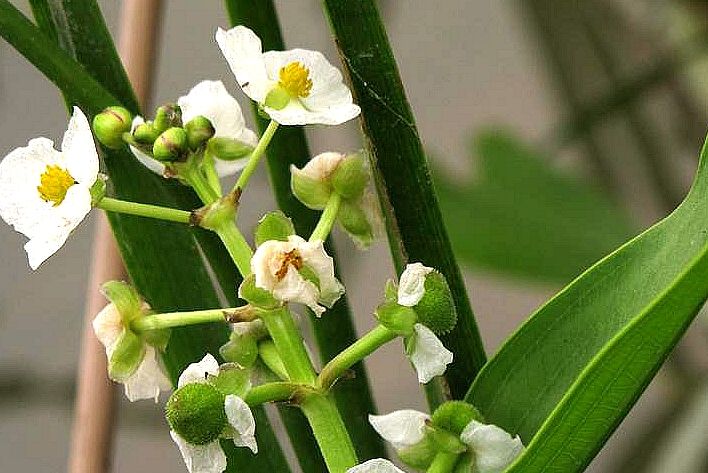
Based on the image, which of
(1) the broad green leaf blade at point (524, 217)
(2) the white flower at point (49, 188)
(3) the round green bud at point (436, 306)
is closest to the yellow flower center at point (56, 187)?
(2) the white flower at point (49, 188)

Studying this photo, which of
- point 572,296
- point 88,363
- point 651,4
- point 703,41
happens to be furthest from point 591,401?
point 651,4

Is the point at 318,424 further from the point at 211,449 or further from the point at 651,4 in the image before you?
the point at 651,4

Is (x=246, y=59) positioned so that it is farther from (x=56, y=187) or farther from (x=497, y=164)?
(x=497, y=164)

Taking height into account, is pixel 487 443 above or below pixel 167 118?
below

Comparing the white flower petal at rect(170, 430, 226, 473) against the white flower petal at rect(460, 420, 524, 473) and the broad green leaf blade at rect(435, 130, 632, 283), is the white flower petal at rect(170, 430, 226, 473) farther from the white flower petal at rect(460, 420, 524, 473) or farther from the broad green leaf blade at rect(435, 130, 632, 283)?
the broad green leaf blade at rect(435, 130, 632, 283)

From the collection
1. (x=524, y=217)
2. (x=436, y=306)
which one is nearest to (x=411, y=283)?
(x=436, y=306)

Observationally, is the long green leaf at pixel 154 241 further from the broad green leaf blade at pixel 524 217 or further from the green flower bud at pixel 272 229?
the broad green leaf blade at pixel 524 217
